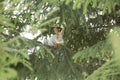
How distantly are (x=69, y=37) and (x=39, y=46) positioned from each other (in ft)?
3.79

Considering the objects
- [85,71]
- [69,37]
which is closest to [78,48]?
[69,37]

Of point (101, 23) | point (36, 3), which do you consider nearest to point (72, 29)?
point (101, 23)

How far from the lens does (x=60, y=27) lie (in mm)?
5051

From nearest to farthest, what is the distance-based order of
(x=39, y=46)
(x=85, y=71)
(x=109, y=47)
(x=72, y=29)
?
1. (x=109, y=47)
2. (x=39, y=46)
3. (x=85, y=71)
4. (x=72, y=29)

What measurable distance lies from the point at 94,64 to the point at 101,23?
0.72 meters

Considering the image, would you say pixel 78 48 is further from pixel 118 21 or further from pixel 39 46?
pixel 39 46

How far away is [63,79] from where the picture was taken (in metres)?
4.55

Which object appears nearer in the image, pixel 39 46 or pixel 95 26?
pixel 39 46

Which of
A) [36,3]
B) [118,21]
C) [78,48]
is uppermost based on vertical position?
[36,3]

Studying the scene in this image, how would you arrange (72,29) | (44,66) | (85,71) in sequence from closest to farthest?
(44,66) < (85,71) < (72,29)

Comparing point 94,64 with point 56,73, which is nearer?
point 56,73

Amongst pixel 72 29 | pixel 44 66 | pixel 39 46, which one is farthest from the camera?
pixel 72 29

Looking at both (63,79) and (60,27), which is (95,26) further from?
(63,79)

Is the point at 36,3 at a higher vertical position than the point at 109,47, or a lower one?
higher
